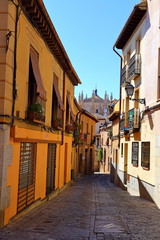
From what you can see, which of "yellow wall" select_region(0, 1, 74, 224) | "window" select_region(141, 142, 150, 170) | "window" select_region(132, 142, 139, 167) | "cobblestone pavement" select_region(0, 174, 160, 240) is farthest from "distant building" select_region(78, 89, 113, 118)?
"cobblestone pavement" select_region(0, 174, 160, 240)

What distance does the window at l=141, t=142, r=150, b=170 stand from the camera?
12.5 metres

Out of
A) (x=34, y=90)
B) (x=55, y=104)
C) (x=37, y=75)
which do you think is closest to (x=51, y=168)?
(x=55, y=104)

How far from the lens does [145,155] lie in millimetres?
12938

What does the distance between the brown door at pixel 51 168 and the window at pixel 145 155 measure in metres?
3.75

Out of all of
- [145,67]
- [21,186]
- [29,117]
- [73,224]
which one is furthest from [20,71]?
[145,67]

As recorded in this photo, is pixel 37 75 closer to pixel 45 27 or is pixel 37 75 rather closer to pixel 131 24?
pixel 45 27

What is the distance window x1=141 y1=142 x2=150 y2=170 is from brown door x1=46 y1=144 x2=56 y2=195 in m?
3.75

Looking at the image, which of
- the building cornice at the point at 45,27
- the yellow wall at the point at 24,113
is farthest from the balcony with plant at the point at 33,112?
the building cornice at the point at 45,27

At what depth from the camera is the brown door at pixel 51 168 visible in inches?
478

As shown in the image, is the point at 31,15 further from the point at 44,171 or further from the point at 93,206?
the point at 93,206

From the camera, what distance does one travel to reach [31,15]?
855 cm

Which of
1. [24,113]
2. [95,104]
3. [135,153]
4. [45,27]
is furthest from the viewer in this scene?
[95,104]

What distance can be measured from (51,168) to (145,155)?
390 cm

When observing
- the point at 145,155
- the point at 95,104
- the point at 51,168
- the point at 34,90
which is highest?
the point at 95,104
